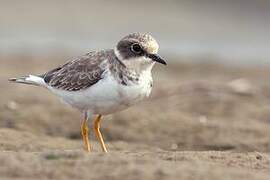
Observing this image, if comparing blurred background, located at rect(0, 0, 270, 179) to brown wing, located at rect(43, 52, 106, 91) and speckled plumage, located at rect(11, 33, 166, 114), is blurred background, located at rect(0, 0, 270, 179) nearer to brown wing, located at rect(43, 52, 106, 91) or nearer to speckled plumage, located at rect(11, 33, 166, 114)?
brown wing, located at rect(43, 52, 106, 91)

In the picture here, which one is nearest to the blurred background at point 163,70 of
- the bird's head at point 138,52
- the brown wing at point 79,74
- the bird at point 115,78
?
the brown wing at point 79,74

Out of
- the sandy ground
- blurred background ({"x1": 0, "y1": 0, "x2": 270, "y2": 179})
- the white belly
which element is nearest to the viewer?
the sandy ground

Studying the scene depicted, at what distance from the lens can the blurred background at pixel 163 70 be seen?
966cm

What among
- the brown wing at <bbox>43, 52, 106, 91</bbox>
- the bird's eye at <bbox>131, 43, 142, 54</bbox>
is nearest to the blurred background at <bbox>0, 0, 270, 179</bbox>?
the brown wing at <bbox>43, 52, 106, 91</bbox>

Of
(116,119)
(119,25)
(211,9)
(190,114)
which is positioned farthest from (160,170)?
(211,9)

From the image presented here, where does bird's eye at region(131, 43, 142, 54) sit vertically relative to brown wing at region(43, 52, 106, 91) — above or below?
above

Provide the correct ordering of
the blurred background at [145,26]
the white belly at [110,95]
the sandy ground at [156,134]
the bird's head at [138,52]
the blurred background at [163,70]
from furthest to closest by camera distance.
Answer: the blurred background at [145,26], the blurred background at [163,70], the bird's head at [138,52], the white belly at [110,95], the sandy ground at [156,134]

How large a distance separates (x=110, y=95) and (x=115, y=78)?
17 centimetres

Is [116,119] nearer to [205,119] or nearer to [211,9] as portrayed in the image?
[205,119]

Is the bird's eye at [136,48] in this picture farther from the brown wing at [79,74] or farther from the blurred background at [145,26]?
the blurred background at [145,26]

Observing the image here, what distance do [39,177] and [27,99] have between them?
5.10 m

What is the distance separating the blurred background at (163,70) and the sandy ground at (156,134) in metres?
0.02

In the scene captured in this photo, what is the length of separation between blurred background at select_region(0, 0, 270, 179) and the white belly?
1069mm

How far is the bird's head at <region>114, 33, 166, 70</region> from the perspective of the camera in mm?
7715
